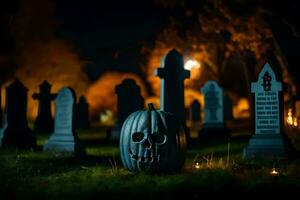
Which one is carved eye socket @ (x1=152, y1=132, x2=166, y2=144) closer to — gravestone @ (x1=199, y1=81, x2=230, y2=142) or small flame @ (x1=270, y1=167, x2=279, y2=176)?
small flame @ (x1=270, y1=167, x2=279, y2=176)

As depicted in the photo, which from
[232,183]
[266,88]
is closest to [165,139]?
[232,183]

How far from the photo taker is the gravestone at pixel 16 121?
14406 millimetres

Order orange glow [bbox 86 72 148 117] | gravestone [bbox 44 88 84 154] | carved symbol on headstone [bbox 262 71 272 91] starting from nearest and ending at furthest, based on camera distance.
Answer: carved symbol on headstone [bbox 262 71 272 91], gravestone [bbox 44 88 84 154], orange glow [bbox 86 72 148 117]

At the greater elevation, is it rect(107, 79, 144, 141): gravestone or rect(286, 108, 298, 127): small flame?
rect(107, 79, 144, 141): gravestone

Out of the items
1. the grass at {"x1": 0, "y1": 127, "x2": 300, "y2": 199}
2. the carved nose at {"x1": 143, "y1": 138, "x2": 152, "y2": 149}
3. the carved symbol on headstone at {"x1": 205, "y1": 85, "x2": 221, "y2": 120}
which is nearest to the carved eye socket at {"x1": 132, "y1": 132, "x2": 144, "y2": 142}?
the carved nose at {"x1": 143, "y1": 138, "x2": 152, "y2": 149}

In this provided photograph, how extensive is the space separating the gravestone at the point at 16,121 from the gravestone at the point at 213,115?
673 cm

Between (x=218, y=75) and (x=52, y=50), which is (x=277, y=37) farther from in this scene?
(x=52, y=50)

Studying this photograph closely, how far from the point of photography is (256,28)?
75.8ft

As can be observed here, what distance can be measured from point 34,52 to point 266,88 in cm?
2728

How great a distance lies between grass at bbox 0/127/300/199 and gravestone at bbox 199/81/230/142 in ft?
23.3

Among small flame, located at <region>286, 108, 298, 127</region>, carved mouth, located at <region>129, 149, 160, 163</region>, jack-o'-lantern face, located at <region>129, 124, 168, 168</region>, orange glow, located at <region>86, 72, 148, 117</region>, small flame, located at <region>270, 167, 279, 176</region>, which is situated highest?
orange glow, located at <region>86, 72, 148, 117</region>

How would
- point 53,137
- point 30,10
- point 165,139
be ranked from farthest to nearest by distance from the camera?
point 30,10
point 53,137
point 165,139

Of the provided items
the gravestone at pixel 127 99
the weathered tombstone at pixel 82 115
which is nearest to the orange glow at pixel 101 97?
the weathered tombstone at pixel 82 115

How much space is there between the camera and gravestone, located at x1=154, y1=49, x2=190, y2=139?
45.9 feet
